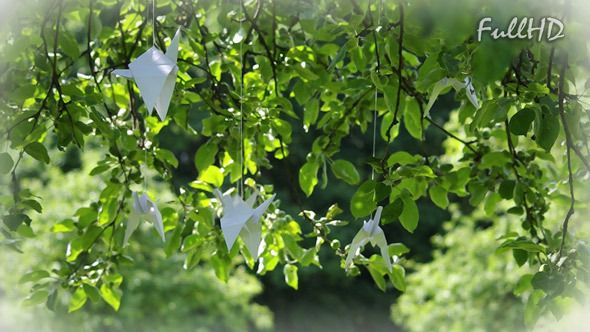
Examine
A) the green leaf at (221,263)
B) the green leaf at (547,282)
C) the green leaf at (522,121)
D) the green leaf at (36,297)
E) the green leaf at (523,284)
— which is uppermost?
the green leaf at (522,121)

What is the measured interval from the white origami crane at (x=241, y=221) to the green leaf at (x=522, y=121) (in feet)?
1.01

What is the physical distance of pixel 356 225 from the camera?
6199 millimetres

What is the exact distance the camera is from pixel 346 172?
126 cm

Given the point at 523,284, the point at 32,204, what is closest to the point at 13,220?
the point at 32,204

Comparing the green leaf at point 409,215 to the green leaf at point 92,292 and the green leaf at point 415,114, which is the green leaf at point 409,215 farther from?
the green leaf at point 92,292

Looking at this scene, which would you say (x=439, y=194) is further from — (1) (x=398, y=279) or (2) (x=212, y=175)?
(2) (x=212, y=175)

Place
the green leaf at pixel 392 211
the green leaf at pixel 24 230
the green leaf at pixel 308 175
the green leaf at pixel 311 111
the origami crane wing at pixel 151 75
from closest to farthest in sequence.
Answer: the origami crane wing at pixel 151 75 < the green leaf at pixel 392 211 < the green leaf at pixel 24 230 < the green leaf at pixel 308 175 < the green leaf at pixel 311 111

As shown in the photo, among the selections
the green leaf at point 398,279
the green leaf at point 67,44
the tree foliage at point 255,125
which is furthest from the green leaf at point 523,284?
the green leaf at point 67,44

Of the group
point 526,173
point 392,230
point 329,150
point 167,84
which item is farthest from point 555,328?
point 392,230

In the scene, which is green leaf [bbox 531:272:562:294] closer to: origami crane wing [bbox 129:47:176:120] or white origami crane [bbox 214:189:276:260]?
white origami crane [bbox 214:189:276:260]

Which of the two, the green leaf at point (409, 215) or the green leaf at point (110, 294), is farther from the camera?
the green leaf at point (110, 294)

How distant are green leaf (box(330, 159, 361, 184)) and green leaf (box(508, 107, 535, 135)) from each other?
18.8 inches

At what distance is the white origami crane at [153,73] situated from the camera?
2.43ft

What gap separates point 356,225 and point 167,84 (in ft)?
18.1
